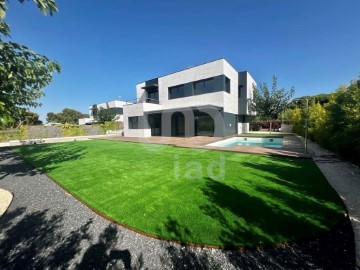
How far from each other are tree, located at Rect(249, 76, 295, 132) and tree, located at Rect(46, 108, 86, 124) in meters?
69.0

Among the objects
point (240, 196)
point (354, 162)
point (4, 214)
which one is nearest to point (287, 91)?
point (354, 162)

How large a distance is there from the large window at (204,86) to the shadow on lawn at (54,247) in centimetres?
1893

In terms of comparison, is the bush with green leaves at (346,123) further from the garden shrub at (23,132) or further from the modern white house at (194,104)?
the garden shrub at (23,132)

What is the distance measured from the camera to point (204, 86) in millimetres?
21141

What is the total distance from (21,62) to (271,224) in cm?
601

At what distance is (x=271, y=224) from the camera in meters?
3.60

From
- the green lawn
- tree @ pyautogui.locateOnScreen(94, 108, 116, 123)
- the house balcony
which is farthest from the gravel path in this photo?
A: tree @ pyautogui.locateOnScreen(94, 108, 116, 123)

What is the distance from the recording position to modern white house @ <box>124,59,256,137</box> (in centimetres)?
2000

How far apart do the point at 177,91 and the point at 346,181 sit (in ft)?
66.6

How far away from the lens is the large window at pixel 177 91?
2334cm

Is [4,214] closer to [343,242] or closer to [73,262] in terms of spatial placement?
[73,262]

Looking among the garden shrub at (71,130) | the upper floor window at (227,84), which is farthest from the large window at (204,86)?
the garden shrub at (71,130)

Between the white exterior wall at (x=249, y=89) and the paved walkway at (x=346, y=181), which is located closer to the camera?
the paved walkway at (x=346, y=181)

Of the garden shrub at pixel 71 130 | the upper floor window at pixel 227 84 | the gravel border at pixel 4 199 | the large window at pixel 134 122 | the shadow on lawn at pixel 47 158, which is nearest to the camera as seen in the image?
the gravel border at pixel 4 199
